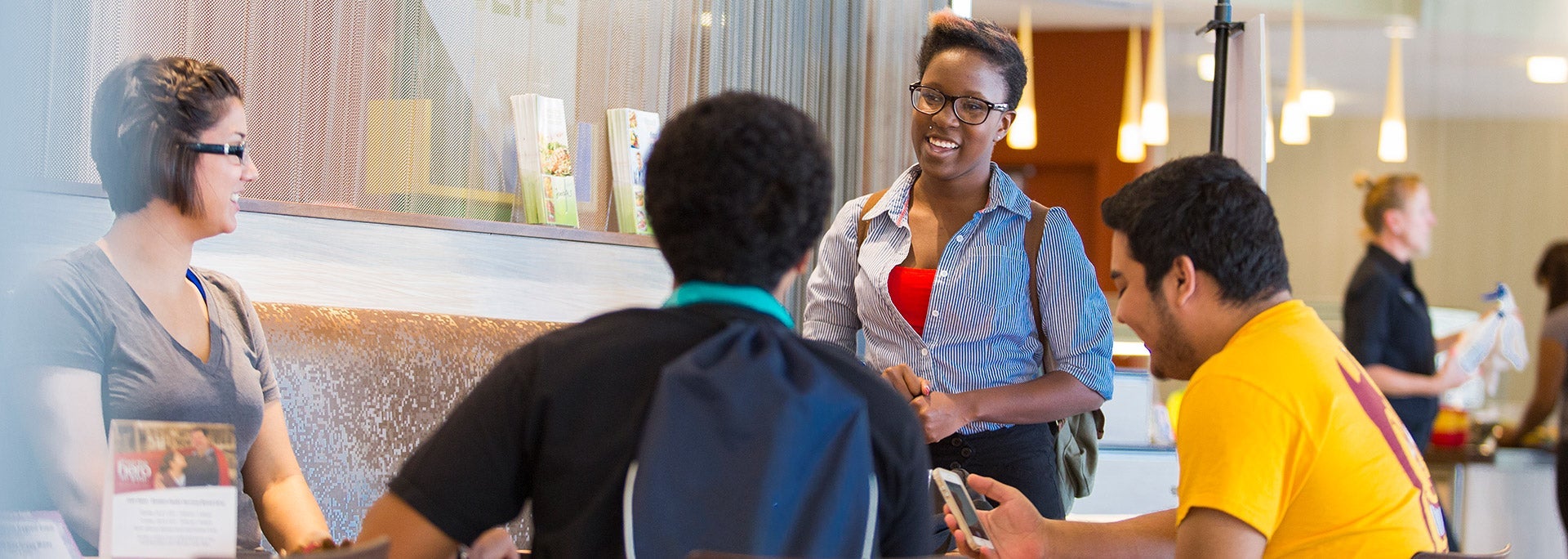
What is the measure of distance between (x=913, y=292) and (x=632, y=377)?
3.97 feet

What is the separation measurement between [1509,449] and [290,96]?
16.6 ft

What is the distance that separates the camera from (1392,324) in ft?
15.2

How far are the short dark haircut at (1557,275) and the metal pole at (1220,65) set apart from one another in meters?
3.18

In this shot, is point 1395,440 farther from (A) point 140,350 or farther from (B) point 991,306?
(A) point 140,350

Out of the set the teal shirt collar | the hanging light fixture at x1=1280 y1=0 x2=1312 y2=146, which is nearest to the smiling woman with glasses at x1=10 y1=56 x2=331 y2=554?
the teal shirt collar

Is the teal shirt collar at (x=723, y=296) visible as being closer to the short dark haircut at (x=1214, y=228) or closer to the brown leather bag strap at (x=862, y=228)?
the short dark haircut at (x=1214, y=228)

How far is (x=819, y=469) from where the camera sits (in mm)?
1159

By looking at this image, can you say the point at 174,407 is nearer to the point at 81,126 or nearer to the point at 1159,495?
the point at 81,126

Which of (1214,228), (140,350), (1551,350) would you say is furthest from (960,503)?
(1551,350)

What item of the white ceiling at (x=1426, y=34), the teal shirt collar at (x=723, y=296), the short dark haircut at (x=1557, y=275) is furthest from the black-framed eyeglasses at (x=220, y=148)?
the white ceiling at (x=1426, y=34)

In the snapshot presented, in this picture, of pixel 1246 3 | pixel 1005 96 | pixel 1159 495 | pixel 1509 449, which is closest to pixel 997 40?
pixel 1005 96

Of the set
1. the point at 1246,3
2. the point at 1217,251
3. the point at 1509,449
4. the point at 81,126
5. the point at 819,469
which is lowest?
the point at 1509,449

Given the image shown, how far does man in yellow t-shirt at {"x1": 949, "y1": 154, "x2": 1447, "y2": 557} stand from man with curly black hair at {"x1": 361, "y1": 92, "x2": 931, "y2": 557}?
0.54 m

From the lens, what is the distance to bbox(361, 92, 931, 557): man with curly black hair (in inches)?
45.6
